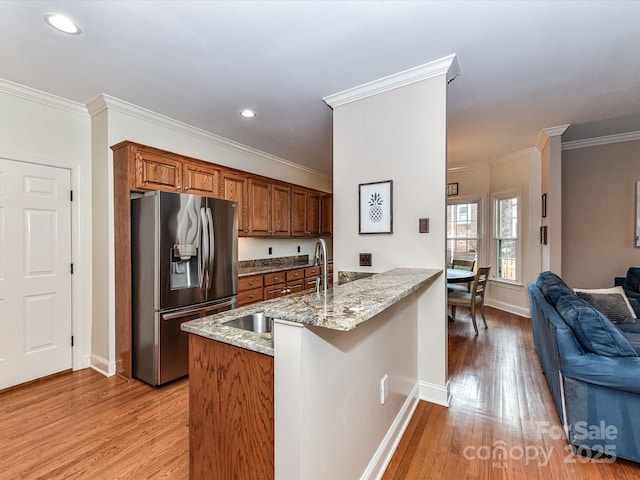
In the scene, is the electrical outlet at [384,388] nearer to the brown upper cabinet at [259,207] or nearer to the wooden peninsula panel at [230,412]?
the wooden peninsula panel at [230,412]

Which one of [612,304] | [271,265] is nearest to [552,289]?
[612,304]

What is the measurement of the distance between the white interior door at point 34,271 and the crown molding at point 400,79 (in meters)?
2.78

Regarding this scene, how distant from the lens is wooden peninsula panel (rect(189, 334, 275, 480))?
1.15 metres

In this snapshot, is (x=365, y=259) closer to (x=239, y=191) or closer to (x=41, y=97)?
(x=239, y=191)

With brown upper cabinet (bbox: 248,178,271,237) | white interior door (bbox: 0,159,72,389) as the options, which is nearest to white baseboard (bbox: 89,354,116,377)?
white interior door (bbox: 0,159,72,389)

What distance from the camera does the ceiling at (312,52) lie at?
5.90 feet

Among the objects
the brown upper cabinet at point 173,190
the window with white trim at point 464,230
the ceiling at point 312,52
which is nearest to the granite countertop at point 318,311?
the ceiling at point 312,52

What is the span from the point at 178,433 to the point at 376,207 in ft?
7.37

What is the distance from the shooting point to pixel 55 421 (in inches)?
85.2

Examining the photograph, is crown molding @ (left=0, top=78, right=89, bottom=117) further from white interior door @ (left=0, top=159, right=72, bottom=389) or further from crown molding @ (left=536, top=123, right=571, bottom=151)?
crown molding @ (left=536, top=123, right=571, bottom=151)

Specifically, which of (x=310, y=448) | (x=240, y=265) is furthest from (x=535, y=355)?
(x=240, y=265)

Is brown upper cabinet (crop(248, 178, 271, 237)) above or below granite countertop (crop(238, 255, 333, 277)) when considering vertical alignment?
above

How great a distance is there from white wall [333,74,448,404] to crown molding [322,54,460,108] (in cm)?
4

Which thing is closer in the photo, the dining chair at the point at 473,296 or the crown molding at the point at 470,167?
the dining chair at the point at 473,296
